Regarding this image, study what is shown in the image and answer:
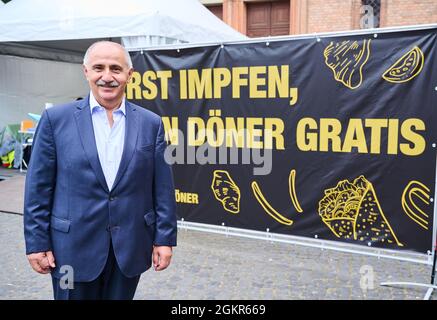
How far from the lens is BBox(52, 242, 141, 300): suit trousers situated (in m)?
2.49

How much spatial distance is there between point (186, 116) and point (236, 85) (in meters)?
0.75

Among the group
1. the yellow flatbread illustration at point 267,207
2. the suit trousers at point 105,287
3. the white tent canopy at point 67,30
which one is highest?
the white tent canopy at point 67,30

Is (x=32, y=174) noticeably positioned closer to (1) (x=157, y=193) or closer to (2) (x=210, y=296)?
(1) (x=157, y=193)

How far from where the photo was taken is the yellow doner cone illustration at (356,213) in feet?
14.7

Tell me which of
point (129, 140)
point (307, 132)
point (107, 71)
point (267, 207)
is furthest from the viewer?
point (267, 207)

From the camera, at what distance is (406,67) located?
168 inches

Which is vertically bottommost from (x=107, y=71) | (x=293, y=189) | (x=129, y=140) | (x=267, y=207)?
(x=267, y=207)

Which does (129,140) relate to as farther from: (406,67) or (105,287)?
→ (406,67)

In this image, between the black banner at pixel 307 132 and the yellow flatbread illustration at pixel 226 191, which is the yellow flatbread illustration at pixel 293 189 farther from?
the yellow flatbread illustration at pixel 226 191

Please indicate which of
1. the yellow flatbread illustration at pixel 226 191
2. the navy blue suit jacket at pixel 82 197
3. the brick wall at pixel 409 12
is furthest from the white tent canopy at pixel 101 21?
the brick wall at pixel 409 12

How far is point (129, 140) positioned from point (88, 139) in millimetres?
217

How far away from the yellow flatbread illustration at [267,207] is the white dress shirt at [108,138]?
2796 millimetres

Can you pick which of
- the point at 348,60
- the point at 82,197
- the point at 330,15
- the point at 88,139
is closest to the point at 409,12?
the point at 330,15

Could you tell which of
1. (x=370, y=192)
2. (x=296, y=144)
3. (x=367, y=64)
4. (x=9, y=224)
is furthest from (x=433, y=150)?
(x=9, y=224)
